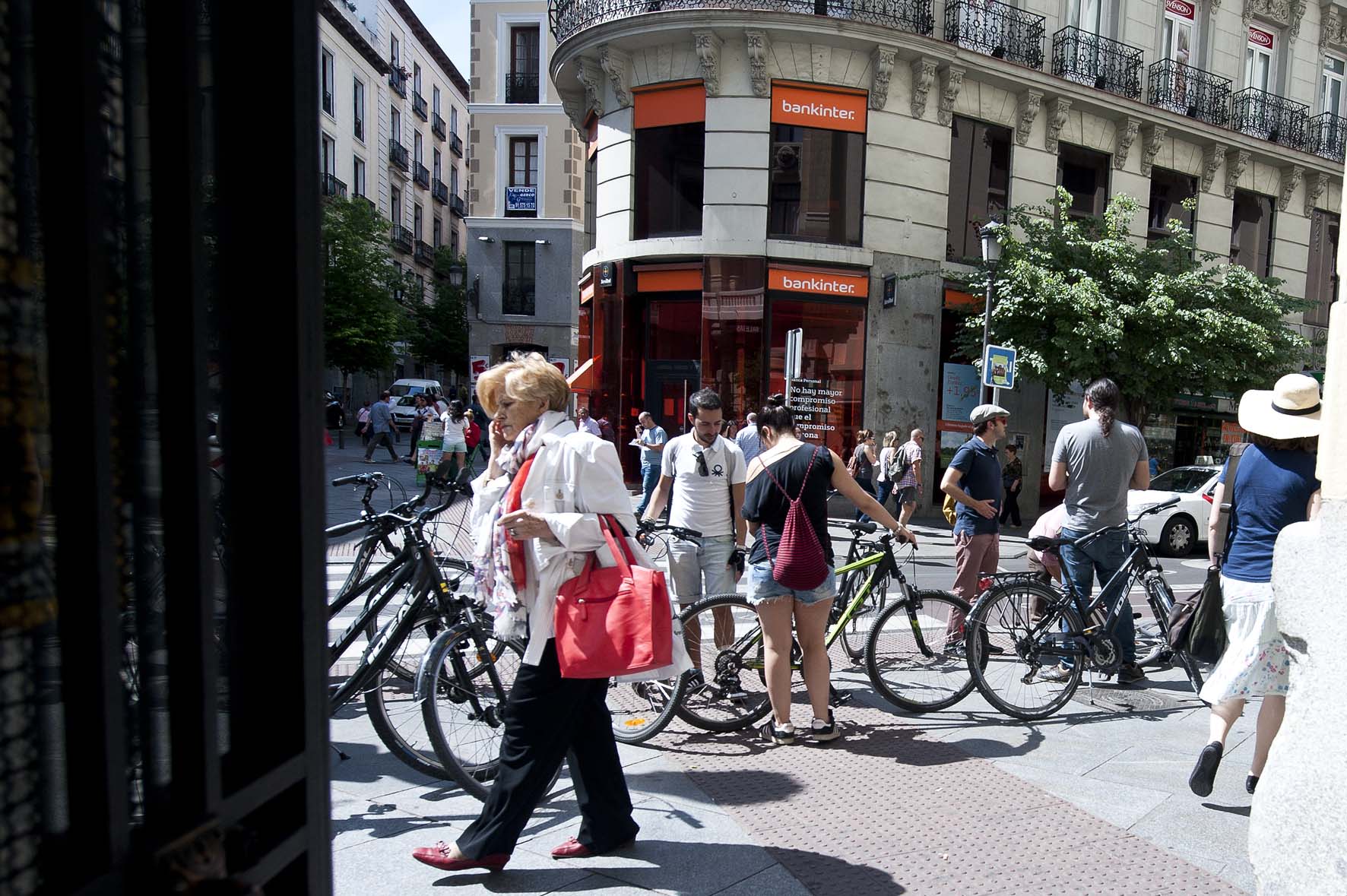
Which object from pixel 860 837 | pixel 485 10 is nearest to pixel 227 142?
pixel 860 837

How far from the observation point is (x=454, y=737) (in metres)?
4.05

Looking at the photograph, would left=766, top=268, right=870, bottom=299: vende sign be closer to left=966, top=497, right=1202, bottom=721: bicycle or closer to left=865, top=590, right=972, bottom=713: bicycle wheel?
left=966, top=497, right=1202, bottom=721: bicycle

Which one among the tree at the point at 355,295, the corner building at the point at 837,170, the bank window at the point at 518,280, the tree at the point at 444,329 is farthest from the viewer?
the tree at the point at 444,329

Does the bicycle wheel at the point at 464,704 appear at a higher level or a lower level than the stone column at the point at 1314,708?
lower

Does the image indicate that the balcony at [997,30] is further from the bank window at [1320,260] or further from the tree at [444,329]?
the tree at [444,329]

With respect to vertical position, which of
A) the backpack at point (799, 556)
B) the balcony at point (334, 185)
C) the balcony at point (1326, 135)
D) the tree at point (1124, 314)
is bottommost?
the backpack at point (799, 556)

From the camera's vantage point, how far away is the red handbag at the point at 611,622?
10.9 feet

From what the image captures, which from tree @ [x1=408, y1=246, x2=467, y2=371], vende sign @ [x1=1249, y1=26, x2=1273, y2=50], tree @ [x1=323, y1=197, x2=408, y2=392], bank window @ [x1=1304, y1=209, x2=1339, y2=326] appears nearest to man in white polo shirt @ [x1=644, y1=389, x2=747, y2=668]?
tree @ [x1=323, y1=197, x2=408, y2=392]

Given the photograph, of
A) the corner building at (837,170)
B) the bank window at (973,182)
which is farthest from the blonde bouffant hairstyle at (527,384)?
Result: the bank window at (973,182)

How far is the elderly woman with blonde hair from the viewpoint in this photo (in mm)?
3387

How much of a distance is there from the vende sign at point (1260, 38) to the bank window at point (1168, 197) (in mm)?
4064

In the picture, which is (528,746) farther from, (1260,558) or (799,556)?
(1260,558)

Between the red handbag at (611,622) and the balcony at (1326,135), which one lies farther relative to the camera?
the balcony at (1326,135)

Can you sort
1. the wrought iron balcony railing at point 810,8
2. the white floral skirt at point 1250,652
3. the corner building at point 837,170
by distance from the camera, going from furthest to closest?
the corner building at point 837,170 < the wrought iron balcony railing at point 810,8 < the white floral skirt at point 1250,652
